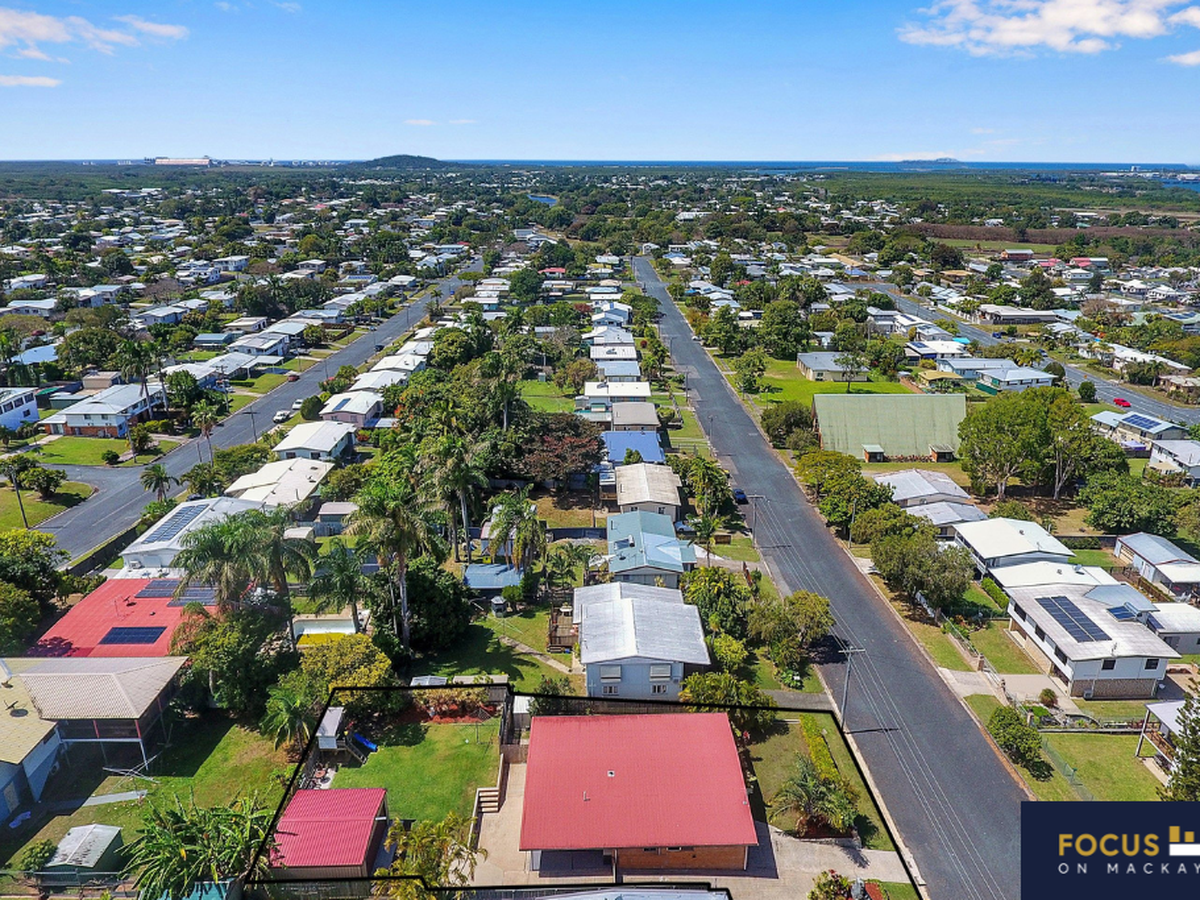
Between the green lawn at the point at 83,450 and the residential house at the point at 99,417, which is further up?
the residential house at the point at 99,417

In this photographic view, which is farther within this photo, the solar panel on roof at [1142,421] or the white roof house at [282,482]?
the solar panel on roof at [1142,421]

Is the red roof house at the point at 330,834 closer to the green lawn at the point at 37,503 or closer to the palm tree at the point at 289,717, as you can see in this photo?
the palm tree at the point at 289,717

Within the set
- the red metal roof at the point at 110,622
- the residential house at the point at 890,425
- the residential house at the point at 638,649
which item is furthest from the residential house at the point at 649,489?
the red metal roof at the point at 110,622

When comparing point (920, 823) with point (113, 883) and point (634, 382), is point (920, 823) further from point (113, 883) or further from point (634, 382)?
point (634, 382)

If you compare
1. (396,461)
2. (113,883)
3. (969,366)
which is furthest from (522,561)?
(969,366)

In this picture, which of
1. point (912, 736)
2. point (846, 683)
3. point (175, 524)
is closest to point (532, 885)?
point (846, 683)

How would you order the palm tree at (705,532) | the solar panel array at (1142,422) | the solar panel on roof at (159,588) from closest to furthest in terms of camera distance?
1. the solar panel on roof at (159,588)
2. the palm tree at (705,532)
3. the solar panel array at (1142,422)

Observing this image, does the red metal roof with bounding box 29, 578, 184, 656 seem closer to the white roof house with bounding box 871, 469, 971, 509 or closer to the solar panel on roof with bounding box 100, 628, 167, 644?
the solar panel on roof with bounding box 100, 628, 167, 644
